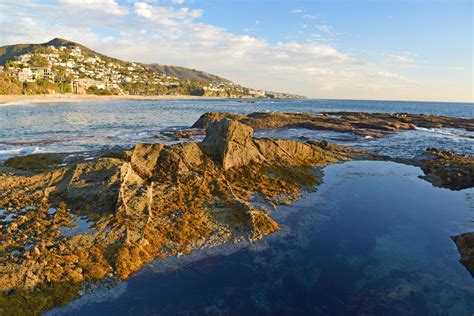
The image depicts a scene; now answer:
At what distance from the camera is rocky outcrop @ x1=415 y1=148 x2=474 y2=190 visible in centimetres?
1914

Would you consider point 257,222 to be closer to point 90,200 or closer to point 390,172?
point 90,200

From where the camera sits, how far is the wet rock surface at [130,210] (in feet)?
Result: 28.9

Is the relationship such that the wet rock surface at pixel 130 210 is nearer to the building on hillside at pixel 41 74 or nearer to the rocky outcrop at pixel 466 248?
the rocky outcrop at pixel 466 248

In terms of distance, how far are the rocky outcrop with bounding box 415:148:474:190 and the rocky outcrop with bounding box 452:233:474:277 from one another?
7831mm

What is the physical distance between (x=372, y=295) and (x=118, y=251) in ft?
23.5

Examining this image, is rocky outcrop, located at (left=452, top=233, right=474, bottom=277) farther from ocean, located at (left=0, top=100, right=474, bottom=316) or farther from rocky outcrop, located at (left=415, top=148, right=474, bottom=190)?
rocky outcrop, located at (left=415, top=148, right=474, bottom=190)

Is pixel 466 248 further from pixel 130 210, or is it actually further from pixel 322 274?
pixel 130 210

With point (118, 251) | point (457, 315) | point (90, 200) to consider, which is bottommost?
point (457, 315)

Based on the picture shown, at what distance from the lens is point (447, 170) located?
68.4ft

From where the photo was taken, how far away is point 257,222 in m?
12.1

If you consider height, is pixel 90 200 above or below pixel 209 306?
above

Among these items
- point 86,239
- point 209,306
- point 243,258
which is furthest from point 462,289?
point 86,239

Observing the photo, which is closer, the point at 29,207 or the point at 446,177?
the point at 29,207

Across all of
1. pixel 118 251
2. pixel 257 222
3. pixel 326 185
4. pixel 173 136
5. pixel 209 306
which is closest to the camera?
pixel 209 306
